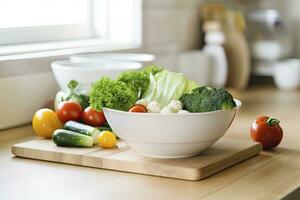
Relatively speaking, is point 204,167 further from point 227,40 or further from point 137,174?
point 227,40

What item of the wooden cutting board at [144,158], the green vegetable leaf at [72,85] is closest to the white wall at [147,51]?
the green vegetable leaf at [72,85]

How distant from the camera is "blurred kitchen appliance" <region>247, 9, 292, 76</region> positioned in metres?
2.74

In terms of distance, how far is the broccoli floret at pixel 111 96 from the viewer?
1374mm

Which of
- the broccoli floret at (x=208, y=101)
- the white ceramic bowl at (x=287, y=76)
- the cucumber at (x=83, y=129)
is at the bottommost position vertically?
the white ceramic bowl at (x=287, y=76)

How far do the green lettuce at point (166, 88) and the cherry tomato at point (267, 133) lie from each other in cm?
19

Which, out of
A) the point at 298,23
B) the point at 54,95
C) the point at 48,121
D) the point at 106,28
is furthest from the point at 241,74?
the point at 48,121

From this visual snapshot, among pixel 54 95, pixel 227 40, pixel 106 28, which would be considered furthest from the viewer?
pixel 227 40

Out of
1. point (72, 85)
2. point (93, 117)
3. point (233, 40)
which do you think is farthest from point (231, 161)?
point (233, 40)

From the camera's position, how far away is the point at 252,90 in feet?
8.69

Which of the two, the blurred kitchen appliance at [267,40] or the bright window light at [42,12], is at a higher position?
the bright window light at [42,12]

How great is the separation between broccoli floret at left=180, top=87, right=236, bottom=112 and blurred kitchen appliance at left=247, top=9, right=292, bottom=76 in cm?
139

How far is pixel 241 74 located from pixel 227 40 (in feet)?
0.46

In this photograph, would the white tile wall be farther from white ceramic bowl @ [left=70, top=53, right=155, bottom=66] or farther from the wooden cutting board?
the wooden cutting board

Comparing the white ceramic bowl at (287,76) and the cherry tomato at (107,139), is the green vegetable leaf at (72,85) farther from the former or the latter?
the white ceramic bowl at (287,76)
